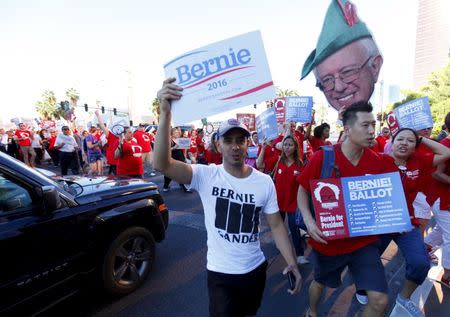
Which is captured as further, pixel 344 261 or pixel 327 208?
pixel 344 261

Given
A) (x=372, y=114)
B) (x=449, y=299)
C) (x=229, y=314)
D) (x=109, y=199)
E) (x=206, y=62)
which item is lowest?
(x=449, y=299)

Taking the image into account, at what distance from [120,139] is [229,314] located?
4.41 metres

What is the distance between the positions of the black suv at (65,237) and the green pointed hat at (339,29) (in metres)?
2.73

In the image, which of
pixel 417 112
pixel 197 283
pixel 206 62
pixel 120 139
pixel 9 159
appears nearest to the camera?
pixel 206 62

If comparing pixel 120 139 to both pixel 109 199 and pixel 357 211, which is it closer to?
pixel 109 199

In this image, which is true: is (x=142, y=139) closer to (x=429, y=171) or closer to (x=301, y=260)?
(x=301, y=260)

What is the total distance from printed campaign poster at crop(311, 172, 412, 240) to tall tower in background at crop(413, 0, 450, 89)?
78.7m

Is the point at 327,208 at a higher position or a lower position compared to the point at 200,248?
higher

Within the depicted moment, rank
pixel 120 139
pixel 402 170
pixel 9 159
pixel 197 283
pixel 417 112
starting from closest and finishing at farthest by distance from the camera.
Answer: pixel 9 159 → pixel 402 170 → pixel 197 283 → pixel 417 112 → pixel 120 139

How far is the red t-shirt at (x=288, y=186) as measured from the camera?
3.75m

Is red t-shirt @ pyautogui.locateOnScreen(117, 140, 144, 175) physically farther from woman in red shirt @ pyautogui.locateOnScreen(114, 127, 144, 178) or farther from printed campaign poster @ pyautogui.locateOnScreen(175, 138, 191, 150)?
printed campaign poster @ pyautogui.locateOnScreen(175, 138, 191, 150)

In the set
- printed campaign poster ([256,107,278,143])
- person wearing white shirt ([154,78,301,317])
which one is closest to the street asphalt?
person wearing white shirt ([154,78,301,317])

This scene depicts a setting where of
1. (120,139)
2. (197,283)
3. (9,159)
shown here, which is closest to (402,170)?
(197,283)

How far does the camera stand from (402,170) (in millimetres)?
2896
